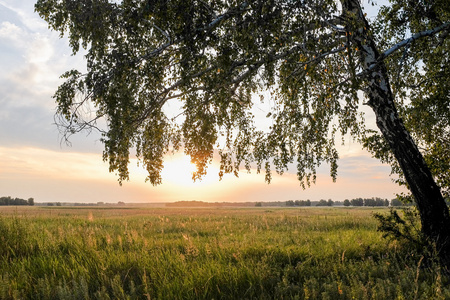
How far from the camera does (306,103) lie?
21.9 ft

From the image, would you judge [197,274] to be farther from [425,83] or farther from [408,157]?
[425,83]

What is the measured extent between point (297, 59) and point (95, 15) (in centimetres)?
385

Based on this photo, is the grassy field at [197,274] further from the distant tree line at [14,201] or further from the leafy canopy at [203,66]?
A: the distant tree line at [14,201]

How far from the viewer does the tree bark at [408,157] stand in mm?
6906

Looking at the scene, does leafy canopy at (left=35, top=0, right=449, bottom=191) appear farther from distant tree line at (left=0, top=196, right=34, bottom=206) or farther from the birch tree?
distant tree line at (left=0, top=196, right=34, bottom=206)

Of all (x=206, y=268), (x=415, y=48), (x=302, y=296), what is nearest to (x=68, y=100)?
(x=206, y=268)

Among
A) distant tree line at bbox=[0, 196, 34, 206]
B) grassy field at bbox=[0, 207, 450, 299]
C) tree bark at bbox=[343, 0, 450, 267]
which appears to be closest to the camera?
grassy field at bbox=[0, 207, 450, 299]

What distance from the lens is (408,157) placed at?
7023 mm

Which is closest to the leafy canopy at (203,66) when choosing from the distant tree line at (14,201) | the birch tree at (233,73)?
the birch tree at (233,73)

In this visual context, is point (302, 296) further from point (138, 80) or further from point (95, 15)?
point (95, 15)

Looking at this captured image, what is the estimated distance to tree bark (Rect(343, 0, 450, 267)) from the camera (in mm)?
6906

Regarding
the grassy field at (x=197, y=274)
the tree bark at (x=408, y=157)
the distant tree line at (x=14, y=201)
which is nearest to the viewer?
the grassy field at (x=197, y=274)

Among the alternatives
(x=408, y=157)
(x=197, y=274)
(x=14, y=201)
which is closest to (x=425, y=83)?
(x=408, y=157)

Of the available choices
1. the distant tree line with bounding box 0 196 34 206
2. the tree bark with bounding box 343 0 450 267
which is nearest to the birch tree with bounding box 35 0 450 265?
the tree bark with bounding box 343 0 450 267
